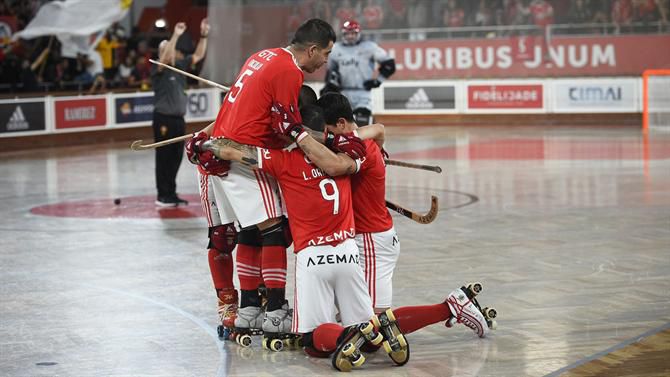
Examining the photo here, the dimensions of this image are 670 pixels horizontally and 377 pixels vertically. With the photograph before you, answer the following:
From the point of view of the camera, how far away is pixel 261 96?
23.4ft

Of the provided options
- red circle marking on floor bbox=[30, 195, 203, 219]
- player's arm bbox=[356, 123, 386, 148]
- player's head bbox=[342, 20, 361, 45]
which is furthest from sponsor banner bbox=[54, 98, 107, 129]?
player's arm bbox=[356, 123, 386, 148]

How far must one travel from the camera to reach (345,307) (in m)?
6.91

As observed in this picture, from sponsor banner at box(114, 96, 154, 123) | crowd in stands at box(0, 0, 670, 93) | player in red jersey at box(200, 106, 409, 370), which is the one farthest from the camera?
crowd in stands at box(0, 0, 670, 93)

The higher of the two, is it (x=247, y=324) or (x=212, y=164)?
(x=212, y=164)

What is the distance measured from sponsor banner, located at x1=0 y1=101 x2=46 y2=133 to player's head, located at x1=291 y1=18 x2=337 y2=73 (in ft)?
53.2

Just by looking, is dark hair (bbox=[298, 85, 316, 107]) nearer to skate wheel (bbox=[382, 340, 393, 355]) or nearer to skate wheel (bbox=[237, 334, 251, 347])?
skate wheel (bbox=[237, 334, 251, 347])

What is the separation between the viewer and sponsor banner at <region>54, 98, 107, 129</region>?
77.0ft

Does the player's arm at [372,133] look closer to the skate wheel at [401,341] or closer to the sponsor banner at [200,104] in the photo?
the skate wheel at [401,341]

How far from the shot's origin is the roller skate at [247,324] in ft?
24.1

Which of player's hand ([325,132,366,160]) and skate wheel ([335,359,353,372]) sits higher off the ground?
player's hand ([325,132,366,160])

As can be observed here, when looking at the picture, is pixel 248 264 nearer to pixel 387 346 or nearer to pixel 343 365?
pixel 343 365

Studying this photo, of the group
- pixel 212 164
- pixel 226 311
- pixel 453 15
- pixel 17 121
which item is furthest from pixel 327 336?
pixel 453 15

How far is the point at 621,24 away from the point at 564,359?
72.6 feet

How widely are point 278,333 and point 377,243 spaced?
82 cm
